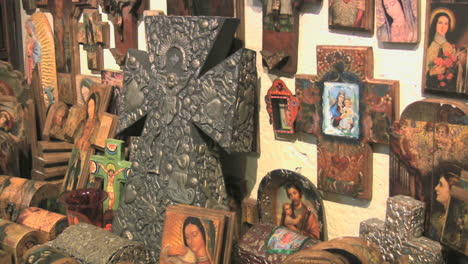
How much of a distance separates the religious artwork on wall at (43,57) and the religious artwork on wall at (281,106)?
61.4 inches

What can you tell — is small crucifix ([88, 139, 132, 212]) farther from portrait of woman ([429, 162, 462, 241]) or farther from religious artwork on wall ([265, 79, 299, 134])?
portrait of woman ([429, 162, 462, 241])

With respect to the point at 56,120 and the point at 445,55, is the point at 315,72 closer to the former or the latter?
the point at 445,55

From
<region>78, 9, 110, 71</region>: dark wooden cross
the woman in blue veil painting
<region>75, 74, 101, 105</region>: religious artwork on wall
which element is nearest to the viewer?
the woman in blue veil painting

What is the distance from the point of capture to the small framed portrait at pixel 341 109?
6.29ft

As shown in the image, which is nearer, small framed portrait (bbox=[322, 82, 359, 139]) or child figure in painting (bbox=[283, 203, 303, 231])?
small framed portrait (bbox=[322, 82, 359, 139])

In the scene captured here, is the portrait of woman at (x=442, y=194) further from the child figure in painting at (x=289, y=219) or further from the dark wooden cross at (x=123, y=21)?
Answer: the dark wooden cross at (x=123, y=21)

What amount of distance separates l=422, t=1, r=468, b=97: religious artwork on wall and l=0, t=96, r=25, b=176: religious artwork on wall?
206cm

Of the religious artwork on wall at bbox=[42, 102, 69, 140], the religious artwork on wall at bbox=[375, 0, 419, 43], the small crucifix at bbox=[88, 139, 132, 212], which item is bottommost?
the small crucifix at bbox=[88, 139, 132, 212]

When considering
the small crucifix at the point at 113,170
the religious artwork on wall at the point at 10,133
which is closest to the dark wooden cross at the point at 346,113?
the small crucifix at the point at 113,170

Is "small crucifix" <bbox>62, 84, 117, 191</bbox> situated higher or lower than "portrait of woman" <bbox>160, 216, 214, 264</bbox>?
higher

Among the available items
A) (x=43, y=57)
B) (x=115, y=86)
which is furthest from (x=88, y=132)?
(x=43, y=57)

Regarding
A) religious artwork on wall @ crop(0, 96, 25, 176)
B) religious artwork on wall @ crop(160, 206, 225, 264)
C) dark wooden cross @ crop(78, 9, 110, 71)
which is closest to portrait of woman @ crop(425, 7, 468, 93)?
religious artwork on wall @ crop(160, 206, 225, 264)

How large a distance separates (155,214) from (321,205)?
23.5 inches

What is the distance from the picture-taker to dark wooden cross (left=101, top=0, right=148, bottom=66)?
264 cm
